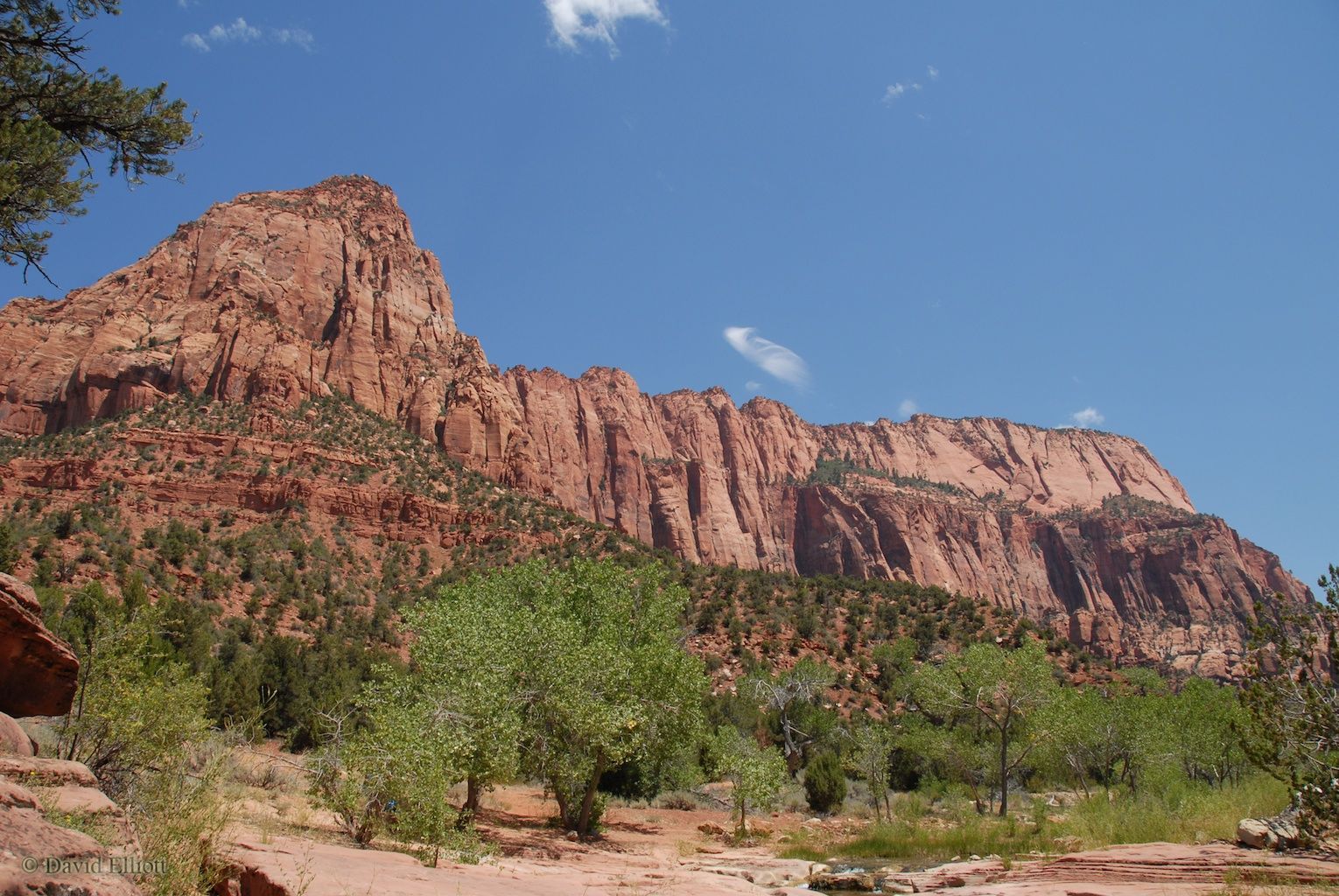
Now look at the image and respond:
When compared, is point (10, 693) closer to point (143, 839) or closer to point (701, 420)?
point (143, 839)

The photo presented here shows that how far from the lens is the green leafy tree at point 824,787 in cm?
2608

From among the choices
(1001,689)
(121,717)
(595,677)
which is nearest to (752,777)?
(595,677)

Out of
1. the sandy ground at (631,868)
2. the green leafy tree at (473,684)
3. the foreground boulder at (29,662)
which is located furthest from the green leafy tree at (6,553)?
the foreground boulder at (29,662)

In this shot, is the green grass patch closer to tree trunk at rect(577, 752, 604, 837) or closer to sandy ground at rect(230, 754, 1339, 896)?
sandy ground at rect(230, 754, 1339, 896)

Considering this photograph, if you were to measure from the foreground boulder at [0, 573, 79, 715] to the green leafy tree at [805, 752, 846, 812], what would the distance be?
23.4 meters

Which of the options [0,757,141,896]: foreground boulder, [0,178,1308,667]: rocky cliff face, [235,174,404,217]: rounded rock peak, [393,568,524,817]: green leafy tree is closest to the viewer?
[0,757,141,896]: foreground boulder

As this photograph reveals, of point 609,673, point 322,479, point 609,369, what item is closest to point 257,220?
point 322,479

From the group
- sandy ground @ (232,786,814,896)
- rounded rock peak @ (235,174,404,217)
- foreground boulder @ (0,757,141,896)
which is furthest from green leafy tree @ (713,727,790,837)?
rounded rock peak @ (235,174,404,217)

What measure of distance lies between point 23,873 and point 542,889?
5492 millimetres

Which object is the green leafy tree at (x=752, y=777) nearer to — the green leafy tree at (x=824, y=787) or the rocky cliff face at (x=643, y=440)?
the green leafy tree at (x=824, y=787)

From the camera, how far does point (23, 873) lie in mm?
3463

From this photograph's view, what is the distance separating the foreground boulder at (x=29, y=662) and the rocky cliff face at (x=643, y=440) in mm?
62109

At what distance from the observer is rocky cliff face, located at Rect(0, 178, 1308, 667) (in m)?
68.1

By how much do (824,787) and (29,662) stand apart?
2397cm
